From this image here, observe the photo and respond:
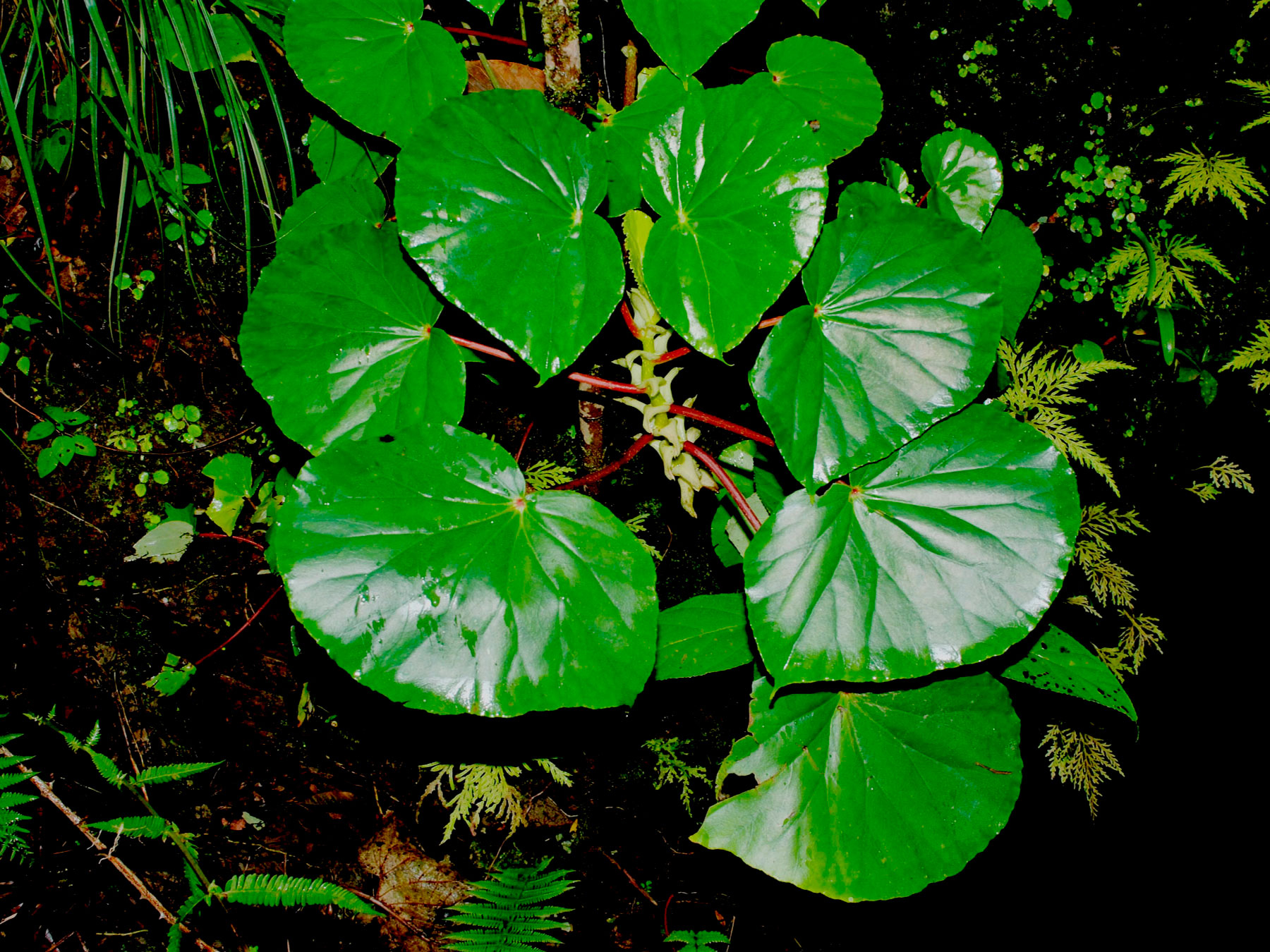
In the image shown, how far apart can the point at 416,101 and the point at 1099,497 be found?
1.55 metres

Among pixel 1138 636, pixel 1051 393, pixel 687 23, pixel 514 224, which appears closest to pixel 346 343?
pixel 514 224

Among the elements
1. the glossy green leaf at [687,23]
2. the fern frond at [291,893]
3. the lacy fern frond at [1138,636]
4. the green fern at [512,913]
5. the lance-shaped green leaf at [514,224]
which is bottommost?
the green fern at [512,913]

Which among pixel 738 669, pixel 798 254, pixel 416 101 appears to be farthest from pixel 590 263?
pixel 738 669

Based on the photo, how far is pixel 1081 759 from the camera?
1.35 meters

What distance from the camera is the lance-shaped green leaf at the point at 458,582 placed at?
0.85m

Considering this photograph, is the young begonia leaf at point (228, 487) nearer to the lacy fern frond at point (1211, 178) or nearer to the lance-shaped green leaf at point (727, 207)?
the lance-shaped green leaf at point (727, 207)

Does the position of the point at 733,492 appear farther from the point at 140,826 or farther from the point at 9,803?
the point at 9,803

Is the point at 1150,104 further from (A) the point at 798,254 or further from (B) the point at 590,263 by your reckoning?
(B) the point at 590,263

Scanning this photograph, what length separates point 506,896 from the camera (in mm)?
1355

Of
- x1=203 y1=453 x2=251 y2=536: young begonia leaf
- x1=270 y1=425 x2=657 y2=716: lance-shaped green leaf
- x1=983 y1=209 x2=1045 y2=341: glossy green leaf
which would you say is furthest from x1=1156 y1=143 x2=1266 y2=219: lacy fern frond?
x1=203 y1=453 x2=251 y2=536: young begonia leaf

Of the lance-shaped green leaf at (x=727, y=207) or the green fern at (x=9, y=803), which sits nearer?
the lance-shaped green leaf at (x=727, y=207)

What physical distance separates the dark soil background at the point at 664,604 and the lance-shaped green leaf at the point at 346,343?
25 centimetres

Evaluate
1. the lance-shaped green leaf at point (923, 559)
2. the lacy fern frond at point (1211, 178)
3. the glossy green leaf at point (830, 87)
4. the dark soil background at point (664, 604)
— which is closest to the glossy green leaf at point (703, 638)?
the lance-shaped green leaf at point (923, 559)

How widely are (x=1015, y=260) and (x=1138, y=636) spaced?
Result: 0.93 metres
